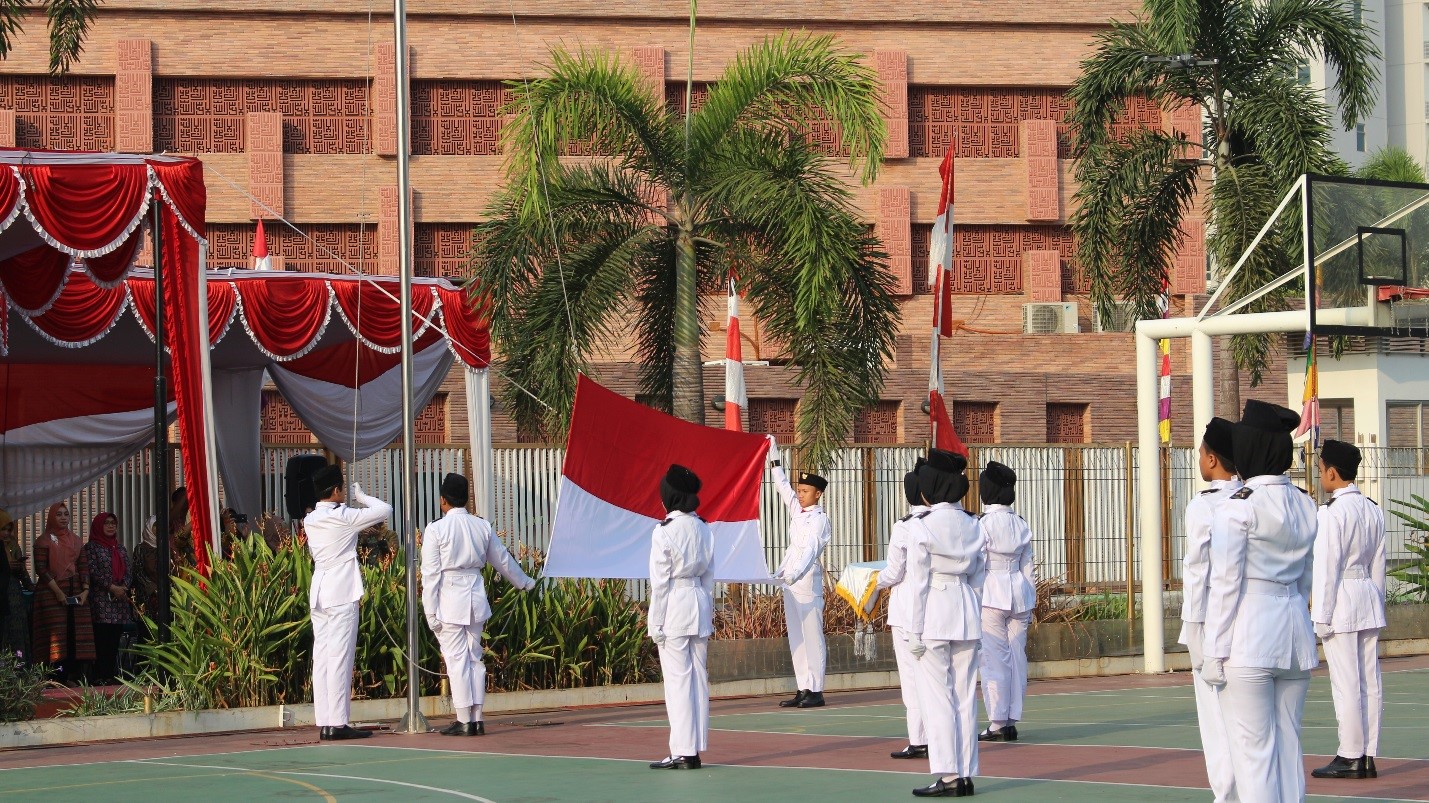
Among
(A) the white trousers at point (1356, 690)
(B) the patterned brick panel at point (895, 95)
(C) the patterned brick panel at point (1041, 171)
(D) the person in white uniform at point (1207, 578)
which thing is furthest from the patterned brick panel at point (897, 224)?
(D) the person in white uniform at point (1207, 578)

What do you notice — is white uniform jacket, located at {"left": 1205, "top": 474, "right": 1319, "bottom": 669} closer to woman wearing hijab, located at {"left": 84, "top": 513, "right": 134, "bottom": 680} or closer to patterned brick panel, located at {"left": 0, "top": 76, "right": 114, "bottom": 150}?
woman wearing hijab, located at {"left": 84, "top": 513, "right": 134, "bottom": 680}

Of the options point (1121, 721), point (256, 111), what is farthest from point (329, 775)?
point (256, 111)

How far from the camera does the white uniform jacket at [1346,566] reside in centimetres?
1199

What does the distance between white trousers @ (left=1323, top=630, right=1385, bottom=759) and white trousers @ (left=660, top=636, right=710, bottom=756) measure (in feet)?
13.2

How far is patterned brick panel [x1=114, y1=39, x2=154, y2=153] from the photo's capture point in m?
38.2

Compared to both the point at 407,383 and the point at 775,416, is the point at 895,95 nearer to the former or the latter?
the point at 775,416

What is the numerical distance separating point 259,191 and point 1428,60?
52356mm

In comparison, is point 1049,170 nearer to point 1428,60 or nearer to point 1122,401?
point 1122,401

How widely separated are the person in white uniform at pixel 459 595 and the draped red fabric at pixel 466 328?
5159 millimetres

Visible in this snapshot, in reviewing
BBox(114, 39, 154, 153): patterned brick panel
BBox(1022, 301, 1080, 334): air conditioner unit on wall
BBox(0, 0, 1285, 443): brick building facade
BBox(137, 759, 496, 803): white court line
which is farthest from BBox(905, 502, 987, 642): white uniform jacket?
BBox(114, 39, 154, 153): patterned brick panel

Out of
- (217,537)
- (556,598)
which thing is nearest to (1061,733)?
(556,598)

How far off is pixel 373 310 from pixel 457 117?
19.7 metres

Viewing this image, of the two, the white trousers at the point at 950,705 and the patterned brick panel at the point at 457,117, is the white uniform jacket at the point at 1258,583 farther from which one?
the patterned brick panel at the point at 457,117

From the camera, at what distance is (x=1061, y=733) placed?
14414 mm
